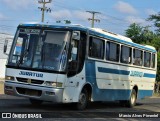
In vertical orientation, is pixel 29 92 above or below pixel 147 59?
below

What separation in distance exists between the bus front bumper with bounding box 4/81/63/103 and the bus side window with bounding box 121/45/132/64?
18.1 ft

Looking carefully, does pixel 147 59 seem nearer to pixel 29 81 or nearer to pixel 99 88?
pixel 99 88

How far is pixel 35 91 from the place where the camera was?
1532 centimetres

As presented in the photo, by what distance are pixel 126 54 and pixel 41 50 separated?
19.5 feet

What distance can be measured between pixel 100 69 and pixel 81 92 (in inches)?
68.8

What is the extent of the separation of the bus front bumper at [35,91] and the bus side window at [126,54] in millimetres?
5518

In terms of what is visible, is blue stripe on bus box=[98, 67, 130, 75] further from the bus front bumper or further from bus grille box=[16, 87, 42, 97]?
bus grille box=[16, 87, 42, 97]

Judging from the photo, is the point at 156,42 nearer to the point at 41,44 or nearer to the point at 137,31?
the point at 137,31

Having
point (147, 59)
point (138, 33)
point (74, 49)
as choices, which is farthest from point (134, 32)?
point (74, 49)

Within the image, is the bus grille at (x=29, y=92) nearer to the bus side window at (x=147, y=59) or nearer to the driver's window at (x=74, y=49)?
the driver's window at (x=74, y=49)

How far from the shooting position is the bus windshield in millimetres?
15305

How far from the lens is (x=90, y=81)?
16.9 meters

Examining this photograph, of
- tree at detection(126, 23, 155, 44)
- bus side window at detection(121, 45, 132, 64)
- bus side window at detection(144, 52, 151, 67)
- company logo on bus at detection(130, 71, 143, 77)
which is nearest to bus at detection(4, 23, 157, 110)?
bus side window at detection(121, 45, 132, 64)

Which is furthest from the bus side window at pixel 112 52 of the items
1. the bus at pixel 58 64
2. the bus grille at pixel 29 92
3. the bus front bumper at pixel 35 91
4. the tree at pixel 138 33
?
the tree at pixel 138 33
